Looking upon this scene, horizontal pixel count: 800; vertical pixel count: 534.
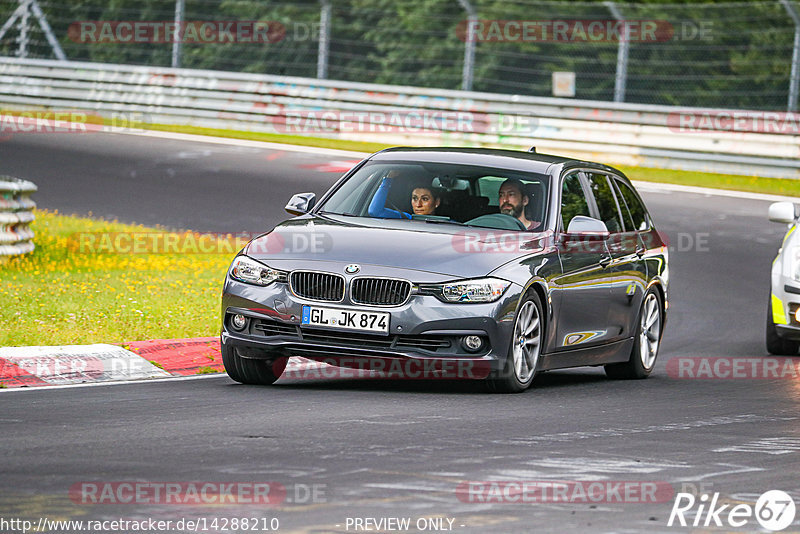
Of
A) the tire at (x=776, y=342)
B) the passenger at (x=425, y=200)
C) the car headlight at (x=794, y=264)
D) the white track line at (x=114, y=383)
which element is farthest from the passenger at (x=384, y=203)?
the tire at (x=776, y=342)

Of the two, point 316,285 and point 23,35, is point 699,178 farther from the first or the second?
point 316,285

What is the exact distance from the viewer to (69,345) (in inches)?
427

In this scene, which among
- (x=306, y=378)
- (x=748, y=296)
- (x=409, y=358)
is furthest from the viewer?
(x=748, y=296)

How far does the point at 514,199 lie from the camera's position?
10672 millimetres

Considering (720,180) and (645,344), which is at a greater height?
(720,180)

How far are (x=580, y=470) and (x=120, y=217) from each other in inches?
544

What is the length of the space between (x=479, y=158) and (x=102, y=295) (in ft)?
13.0

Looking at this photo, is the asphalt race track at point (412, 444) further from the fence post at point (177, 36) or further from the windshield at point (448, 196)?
the fence post at point (177, 36)

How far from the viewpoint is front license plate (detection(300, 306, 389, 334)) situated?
9281mm

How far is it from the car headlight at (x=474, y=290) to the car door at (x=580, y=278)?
879 mm

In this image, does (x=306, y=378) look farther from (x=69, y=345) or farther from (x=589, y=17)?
(x=589, y=17)

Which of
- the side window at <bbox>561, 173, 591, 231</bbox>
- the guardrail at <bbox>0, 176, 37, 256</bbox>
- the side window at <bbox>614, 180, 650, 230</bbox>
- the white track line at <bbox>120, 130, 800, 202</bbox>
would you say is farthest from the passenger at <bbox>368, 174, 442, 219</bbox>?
the white track line at <bbox>120, 130, 800, 202</bbox>

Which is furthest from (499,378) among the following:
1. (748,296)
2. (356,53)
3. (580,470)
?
(356,53)

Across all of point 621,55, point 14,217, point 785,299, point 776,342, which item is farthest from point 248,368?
point 621,55
